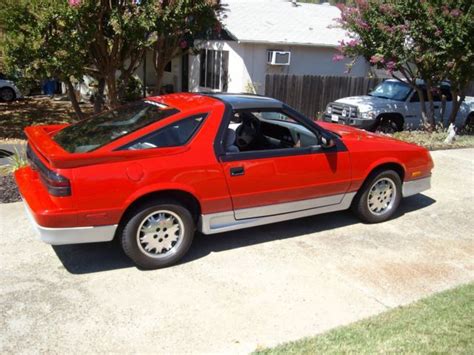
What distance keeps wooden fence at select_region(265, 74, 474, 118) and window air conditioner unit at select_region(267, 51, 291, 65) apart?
1.48 meters

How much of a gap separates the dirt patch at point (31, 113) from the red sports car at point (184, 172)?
7478 mm

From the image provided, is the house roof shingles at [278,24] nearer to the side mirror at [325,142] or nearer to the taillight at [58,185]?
the side mirror at [325,142]

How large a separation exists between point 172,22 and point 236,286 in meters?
6.38

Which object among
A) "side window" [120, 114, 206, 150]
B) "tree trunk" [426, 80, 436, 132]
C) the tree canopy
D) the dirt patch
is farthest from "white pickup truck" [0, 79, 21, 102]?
"side window" [120, 114, 206, 150]

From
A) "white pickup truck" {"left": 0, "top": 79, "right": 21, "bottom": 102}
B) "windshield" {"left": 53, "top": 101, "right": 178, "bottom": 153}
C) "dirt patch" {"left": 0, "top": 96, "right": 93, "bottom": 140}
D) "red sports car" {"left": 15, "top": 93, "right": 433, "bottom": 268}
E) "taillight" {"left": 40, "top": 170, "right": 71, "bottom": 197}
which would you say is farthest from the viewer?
"white pickup truck" {"left": 0, "top": 79, "right": 21, "bottom": 102}

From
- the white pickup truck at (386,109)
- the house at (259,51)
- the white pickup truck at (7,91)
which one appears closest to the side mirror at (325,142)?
the white pickup truck at (386,109)

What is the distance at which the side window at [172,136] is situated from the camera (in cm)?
429

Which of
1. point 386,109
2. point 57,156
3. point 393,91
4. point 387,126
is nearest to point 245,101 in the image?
point 57,156

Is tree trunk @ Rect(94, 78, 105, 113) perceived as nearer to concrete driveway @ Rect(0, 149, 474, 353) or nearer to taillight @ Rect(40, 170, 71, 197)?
concrete driveway @ Rect(0, 149, 474, 353)

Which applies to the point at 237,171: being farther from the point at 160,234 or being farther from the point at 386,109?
the point at 386,109

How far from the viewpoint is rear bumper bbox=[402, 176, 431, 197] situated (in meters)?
5.96

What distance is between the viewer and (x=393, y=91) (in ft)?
43.3

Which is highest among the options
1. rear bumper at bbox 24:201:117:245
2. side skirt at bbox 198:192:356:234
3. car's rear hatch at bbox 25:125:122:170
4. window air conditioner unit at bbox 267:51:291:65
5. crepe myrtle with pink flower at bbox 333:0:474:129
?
crepe myrtle with pink flower at bbox 333:0:474:129

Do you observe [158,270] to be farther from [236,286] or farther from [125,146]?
[125,146]
